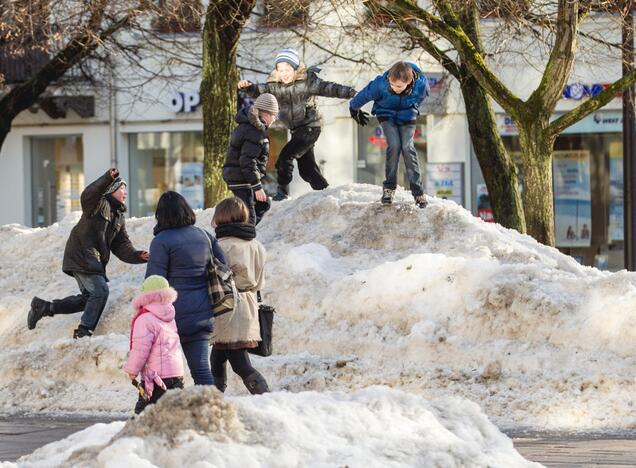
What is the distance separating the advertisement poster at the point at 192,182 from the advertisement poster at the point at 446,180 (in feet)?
15.9

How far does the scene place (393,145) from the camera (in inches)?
535

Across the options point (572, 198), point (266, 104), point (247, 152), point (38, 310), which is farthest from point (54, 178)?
point (266, 104)

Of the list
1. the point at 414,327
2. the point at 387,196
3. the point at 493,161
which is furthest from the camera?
the point at 493,161

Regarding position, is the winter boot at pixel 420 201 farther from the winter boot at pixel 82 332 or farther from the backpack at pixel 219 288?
the backpack at pixel 219 288

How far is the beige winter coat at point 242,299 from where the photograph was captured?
893 centimetres

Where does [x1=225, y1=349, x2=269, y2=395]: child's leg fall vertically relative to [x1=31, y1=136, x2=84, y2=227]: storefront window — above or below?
below

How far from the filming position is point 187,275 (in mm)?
8477

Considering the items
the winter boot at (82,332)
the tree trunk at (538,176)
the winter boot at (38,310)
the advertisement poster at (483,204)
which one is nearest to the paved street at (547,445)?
the winter boot at (82,332)

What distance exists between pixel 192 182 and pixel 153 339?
19707mm

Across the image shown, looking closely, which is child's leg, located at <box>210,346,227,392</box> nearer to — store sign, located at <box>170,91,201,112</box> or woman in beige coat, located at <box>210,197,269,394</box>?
woman in beige coat, located at <box>210,197,269,394</box>

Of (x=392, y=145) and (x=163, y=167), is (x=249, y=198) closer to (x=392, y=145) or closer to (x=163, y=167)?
(x=392, y=145)

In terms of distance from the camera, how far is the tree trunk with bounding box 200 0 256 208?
17.0 m

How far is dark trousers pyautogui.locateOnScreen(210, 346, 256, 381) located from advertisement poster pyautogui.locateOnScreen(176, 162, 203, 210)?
18.3m

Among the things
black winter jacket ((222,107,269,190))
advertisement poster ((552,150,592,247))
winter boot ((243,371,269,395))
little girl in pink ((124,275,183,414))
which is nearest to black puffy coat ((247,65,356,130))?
black winter jacket ((222,107,269,190))
